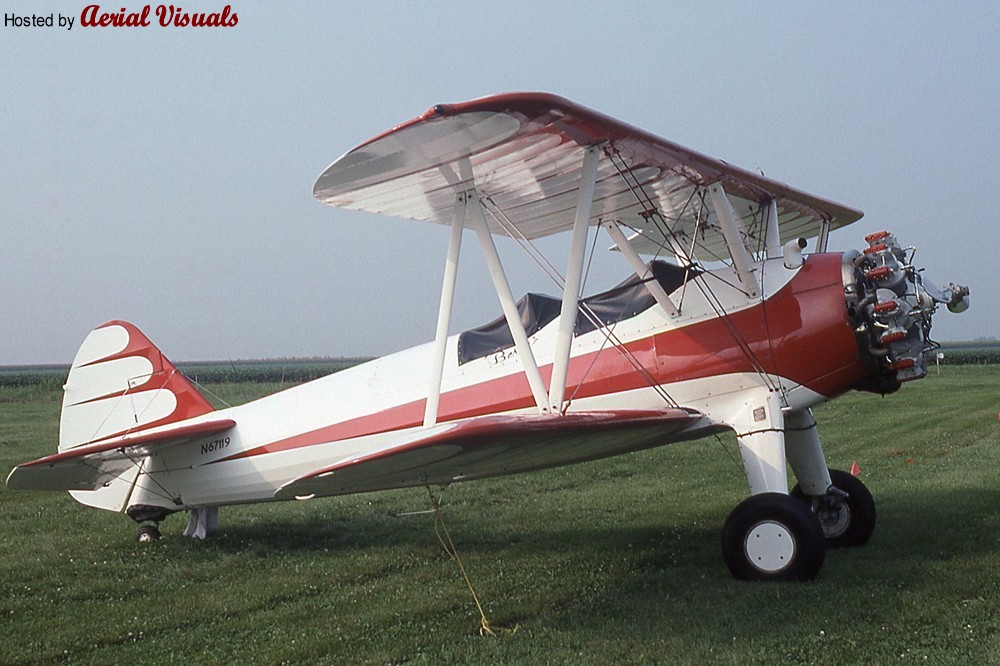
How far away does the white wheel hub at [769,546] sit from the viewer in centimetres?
532

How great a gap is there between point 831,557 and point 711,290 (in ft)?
6.94

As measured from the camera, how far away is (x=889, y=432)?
14117 millimetres

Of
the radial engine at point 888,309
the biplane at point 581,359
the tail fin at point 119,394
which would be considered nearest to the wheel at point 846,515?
the biplane at point 581,359

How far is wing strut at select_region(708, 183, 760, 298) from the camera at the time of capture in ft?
19.5

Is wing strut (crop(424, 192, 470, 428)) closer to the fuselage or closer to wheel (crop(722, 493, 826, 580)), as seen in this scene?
the fuselage

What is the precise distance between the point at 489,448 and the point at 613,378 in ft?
6.37

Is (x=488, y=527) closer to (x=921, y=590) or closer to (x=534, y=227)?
(x=534, y=227)

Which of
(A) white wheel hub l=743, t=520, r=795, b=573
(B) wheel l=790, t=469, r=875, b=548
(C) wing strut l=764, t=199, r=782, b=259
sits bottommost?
(B) wheel l=790, t=469, r=875, b=548

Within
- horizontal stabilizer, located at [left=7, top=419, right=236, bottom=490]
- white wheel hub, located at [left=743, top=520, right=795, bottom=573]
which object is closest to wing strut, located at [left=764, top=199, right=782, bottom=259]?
white wheel hub, located at [left=743, top=520, right=795, bottom=573]

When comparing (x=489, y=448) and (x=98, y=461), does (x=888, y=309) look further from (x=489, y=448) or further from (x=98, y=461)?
(x=98, y=461)

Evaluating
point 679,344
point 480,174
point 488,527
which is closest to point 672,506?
point 488,527

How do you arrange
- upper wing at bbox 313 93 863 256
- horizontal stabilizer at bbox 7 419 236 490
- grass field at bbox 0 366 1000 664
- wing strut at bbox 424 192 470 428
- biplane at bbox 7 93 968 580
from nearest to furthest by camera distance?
grass field at bbox 0 366 1000 664 → upper wing at bbox 313 93 863 256 → biplane at bbox 7 93 968 580 → wing strut at bbox 424 192 470 428 → horizontal stabilizer at bbox 7 419 236 490

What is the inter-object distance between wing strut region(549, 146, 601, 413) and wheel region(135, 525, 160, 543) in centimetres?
420

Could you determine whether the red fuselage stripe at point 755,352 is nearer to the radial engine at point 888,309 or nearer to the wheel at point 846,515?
the radial engine at point 888,309
